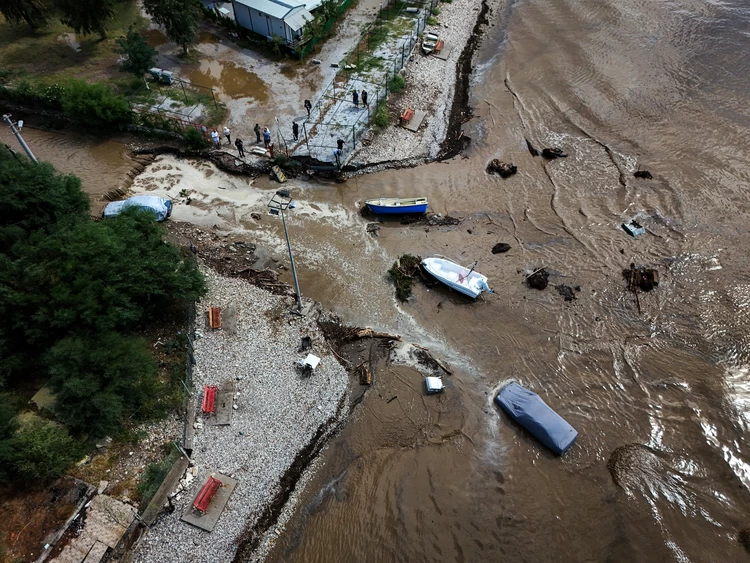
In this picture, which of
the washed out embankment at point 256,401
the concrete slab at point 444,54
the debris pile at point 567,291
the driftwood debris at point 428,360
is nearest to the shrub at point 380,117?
the concrete slab at point 444,54

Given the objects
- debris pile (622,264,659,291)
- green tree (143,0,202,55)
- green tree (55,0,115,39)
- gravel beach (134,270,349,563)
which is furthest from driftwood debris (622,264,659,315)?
green tree (55,0,115,39)

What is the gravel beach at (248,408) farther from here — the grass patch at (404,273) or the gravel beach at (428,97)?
the gravel beach at (428,97)

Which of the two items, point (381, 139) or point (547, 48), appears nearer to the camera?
point (381, 139)

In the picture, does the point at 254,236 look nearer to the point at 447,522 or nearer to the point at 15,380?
the point at 15,380

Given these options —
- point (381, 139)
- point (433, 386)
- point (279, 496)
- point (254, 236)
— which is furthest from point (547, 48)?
point (279, 496)

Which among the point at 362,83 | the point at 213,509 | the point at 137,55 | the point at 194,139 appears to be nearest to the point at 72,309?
the point at 213,509

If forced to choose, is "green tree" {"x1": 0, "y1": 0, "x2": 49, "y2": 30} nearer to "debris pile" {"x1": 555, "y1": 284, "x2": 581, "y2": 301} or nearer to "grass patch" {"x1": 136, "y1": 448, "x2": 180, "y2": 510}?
"grass patch" {"x1": 136, "y1": 448, "x2": 180, "y2": 510}
